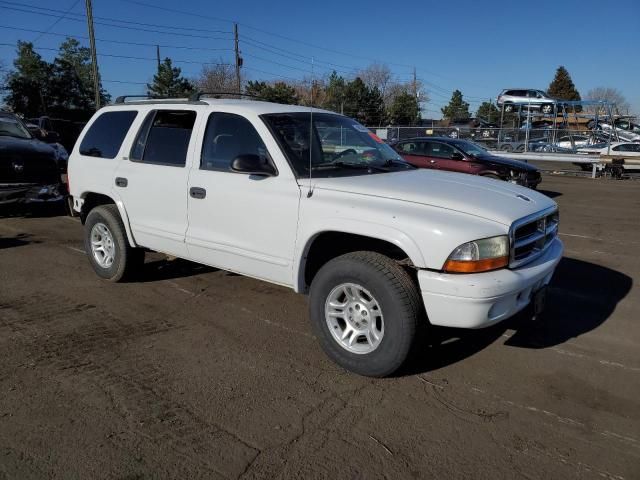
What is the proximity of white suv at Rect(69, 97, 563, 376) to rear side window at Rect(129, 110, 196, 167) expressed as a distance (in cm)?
1

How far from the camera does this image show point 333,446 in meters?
2.84

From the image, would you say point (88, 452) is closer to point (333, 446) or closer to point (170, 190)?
point (333, 446)

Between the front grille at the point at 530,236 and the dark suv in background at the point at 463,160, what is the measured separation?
30.1 feet

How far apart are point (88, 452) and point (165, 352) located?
1.24 m

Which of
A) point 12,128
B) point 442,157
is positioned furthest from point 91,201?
point 442,157

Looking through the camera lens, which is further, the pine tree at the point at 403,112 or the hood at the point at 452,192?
the pine tree at the point at 403,112

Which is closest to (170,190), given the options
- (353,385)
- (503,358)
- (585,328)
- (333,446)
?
(353,385)

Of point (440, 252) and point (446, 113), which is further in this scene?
point (446, 113)

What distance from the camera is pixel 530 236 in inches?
145

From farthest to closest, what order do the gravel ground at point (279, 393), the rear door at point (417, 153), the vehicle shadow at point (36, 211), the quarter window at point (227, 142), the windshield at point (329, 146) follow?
1. the rear door at point (417, 153)
2. the vehicle shadow at point (36, 211)
3. the quarter window at point (227, 142)
4. the windshield at point (329, 146)
5. the gravel ground at point (279, 393)

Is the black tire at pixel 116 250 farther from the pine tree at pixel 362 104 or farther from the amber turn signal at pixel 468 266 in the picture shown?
the pine tree at pixel 362 104

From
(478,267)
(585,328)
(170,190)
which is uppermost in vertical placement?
(170,190)

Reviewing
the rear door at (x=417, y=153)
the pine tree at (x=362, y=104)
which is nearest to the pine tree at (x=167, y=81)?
the pine tree at (x=362, y=104)

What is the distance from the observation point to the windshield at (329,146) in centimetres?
413
